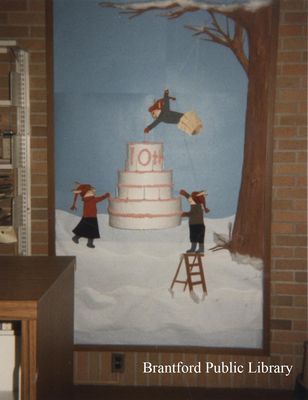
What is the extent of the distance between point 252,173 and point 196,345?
1.01m

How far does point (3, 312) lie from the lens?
1382mm

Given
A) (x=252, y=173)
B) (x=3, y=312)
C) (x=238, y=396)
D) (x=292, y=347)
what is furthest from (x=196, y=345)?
(x=3, y=312)

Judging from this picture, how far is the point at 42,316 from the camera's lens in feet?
4.64

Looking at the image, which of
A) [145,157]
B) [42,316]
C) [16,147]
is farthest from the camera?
[145,157]

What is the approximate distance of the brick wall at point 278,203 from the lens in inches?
102

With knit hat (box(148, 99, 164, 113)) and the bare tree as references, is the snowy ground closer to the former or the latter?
the bare tree

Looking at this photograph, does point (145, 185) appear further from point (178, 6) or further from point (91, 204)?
point (178, 6)

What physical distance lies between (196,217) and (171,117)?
0.56m

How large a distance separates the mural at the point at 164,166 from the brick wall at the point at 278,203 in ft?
0.27

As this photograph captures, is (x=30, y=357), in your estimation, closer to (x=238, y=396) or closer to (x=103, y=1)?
(x=238, y=396)

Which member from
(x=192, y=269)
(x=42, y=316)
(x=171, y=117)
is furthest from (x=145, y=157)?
(x=42, y=316)

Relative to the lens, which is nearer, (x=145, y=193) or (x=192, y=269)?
(x=145, y=193)

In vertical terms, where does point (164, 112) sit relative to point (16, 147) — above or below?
above

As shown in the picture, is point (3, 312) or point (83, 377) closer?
point (3, 312)
